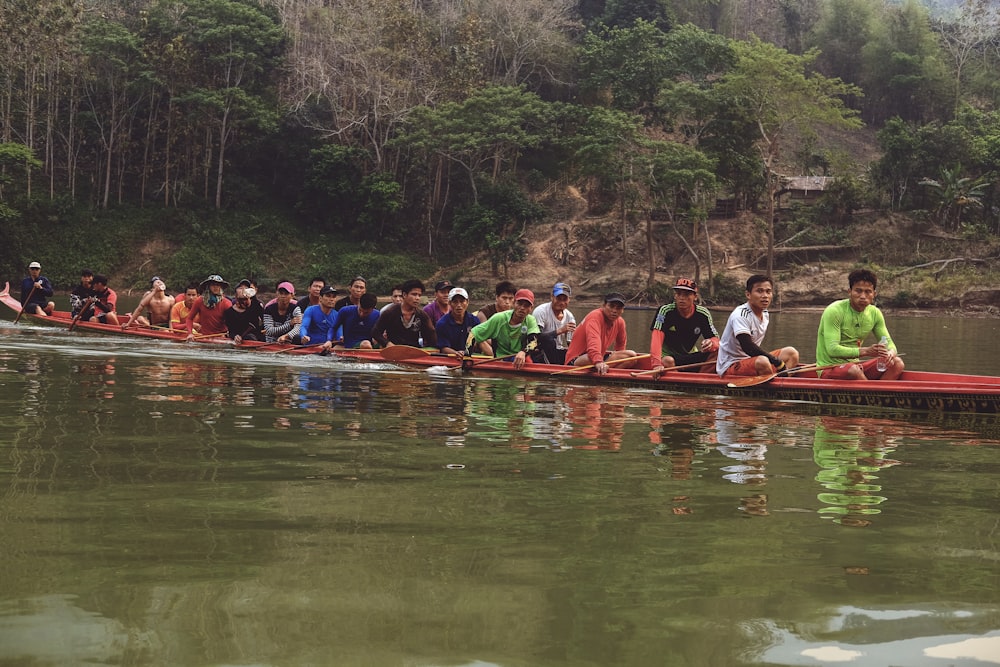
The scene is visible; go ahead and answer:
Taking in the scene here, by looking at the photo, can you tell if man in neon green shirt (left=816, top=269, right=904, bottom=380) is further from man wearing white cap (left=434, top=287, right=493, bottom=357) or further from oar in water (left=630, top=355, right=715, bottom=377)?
man wearing white cap (left=434, top=287, right=493, bottom=357)

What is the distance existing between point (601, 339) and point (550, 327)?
109 cm

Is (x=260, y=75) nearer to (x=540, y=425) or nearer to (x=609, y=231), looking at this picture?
(x=609, y=231)

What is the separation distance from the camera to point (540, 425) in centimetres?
729

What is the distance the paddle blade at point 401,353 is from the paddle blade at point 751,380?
363 centimetres

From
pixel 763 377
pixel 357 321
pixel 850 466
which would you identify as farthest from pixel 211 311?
pixel 850 466

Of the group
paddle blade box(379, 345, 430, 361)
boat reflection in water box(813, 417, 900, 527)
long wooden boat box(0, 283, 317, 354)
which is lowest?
boat reflection in water box(813, 417, 900, 527)

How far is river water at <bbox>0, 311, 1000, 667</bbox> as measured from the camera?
2.89 metres

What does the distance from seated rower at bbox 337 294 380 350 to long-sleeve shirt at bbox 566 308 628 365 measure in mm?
2801

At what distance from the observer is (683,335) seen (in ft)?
32.2

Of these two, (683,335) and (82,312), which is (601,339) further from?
(82,312)

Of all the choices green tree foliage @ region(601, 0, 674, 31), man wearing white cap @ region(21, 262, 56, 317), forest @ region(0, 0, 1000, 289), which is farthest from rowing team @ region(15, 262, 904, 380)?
green tree foliage @ region(601, 0, 674, 31)

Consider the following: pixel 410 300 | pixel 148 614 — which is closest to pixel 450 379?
pixel 410 300

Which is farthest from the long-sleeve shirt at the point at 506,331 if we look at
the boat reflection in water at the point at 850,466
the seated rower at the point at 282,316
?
the boat reflection in water at the point at 850,466

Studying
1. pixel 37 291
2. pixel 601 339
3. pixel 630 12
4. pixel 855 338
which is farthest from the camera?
pixel 630 12
